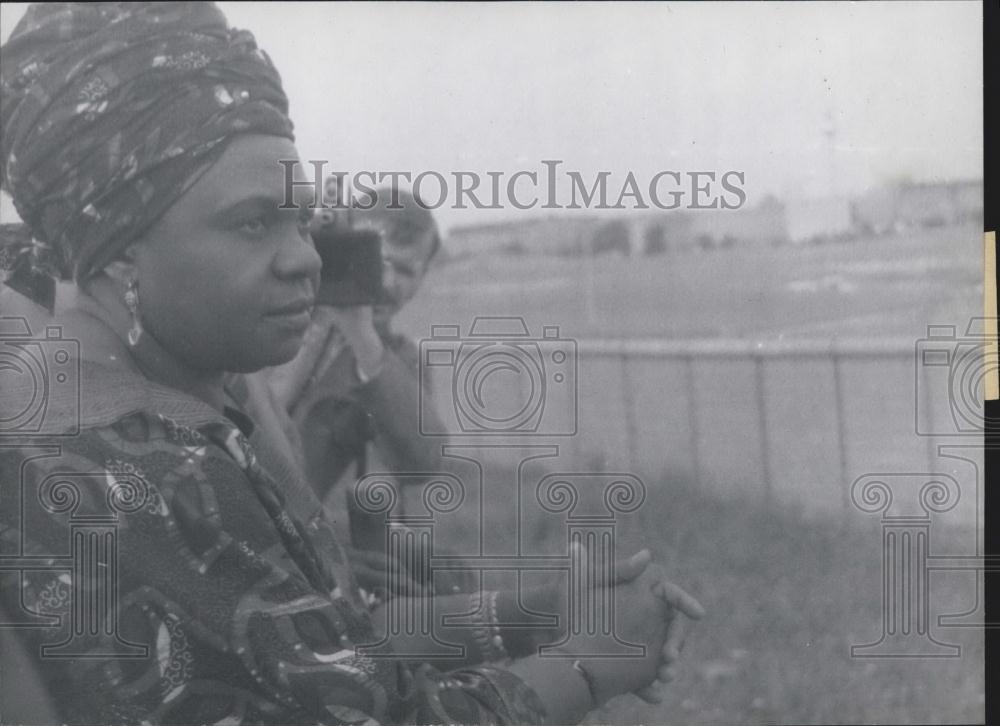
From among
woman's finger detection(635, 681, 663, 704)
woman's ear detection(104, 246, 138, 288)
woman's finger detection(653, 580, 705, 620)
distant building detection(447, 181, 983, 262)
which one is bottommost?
woman's finger detection(635, 681, 663, 704)

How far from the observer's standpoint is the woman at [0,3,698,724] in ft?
6.10

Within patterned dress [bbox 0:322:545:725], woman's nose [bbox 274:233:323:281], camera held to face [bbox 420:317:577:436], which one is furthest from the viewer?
camera held to face [bbox 420:317:577:436]

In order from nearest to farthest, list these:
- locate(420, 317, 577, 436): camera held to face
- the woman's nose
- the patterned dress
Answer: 1. the patterned dress
2. the woman's nose
3. locate(420, 317, 577, 436): camera held to face

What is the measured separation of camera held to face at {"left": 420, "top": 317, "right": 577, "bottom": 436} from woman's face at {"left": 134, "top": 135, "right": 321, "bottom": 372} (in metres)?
0.29

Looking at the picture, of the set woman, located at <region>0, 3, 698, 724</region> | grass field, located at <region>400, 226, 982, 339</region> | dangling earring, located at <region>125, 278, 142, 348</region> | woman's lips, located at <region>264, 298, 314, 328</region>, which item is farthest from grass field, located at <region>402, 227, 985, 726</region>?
dangling earring, located at <region>125, 278, 142, 348</region>

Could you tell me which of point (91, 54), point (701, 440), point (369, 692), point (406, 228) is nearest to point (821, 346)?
point (701, 440)

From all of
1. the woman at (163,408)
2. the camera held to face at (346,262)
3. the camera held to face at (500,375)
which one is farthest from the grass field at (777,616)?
the camera held to face at (346,262)

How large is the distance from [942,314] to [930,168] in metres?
0.29

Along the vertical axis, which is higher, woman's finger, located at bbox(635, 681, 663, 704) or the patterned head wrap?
the patterned head wrap

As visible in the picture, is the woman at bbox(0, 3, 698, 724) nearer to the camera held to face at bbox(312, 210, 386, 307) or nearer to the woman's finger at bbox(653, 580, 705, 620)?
the camera held to face at bbox(312, 210, 386, 307)

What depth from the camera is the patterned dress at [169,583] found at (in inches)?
73.0

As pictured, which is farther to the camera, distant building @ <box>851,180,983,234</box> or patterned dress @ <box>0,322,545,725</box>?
distant building @ <box>851,180,983,234</box>

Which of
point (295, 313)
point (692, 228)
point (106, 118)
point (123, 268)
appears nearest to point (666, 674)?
point (692, 228)

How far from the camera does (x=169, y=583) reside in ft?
6.08
